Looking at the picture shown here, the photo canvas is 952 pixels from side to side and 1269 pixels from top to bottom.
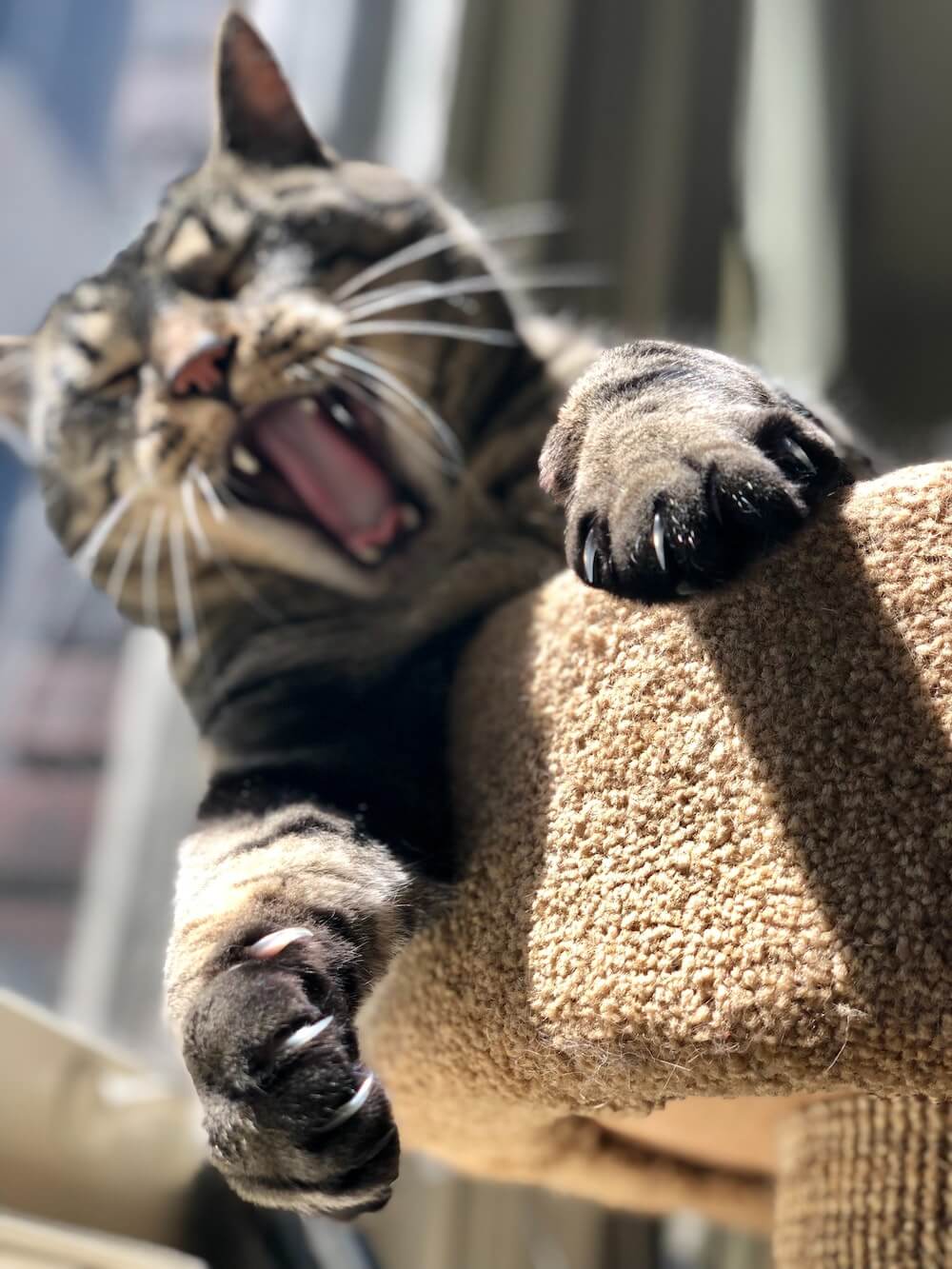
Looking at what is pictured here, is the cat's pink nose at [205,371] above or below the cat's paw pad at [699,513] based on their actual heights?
below

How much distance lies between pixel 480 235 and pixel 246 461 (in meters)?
0.40

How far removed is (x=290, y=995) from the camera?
0.44m

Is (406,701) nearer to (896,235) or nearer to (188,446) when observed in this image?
(188,446)

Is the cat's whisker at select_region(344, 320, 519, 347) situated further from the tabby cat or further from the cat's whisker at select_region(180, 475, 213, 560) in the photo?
the cat's whisker at select_region(180, 475, 213, 560)

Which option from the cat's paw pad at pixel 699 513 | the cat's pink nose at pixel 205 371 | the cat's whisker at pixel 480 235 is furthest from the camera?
the cat's whisker at pixel 480 235

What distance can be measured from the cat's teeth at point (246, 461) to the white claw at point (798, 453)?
1.19 feet

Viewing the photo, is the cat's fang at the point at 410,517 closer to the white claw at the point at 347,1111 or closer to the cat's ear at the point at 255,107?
the cat's ear at the point at 255,107

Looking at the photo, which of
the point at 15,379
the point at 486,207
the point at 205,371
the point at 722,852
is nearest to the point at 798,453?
the point at 722,852

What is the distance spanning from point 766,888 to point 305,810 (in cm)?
26

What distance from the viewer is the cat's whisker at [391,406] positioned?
0.71 metres

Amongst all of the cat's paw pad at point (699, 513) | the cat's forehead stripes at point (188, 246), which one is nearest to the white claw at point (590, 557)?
the cat's paw pad at point (699, 513)

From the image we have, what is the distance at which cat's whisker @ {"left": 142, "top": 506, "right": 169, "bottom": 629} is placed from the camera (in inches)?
28.6

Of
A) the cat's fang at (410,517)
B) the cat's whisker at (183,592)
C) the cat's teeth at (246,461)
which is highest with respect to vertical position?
the cat's teeth at (246,461)

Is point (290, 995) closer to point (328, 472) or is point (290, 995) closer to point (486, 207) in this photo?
point (328, 472)
